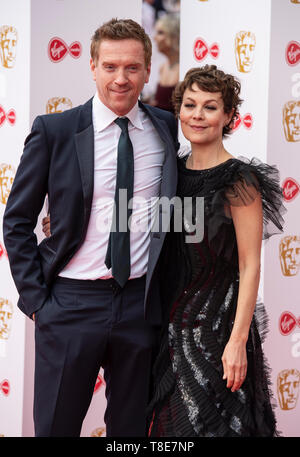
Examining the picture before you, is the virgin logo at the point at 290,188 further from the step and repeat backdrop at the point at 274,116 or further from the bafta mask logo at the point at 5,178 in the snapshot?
the bafta mask logo at the point at 5,178

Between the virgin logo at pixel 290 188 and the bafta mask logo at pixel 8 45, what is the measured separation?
1.40 metres

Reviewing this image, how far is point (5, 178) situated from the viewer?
2.71 m

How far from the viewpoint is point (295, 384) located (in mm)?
3123

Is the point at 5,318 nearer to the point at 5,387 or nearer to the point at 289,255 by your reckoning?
the point at 5,387

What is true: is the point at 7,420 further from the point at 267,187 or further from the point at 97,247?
the point at 267,187

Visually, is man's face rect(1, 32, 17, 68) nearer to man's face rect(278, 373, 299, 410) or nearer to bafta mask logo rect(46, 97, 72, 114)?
bafta mask logo rect(46, 97, 72, 114)

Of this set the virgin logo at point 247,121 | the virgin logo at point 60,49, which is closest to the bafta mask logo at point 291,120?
the virgin logo at point 247,121

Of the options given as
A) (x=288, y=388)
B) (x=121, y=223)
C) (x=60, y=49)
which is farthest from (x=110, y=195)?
(x=288, y=388)

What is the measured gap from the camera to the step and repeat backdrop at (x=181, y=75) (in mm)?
2629

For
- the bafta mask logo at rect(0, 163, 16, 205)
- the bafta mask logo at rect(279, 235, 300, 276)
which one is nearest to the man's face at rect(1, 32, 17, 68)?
the bafta mask logo at rect(0, 163, 16, 205)

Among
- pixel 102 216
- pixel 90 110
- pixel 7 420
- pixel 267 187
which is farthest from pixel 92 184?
pixel 7 420

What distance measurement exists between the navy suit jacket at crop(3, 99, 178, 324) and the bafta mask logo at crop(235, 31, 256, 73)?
115cm

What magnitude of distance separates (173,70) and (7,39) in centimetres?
225

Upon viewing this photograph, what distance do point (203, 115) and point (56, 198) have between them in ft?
1.74
